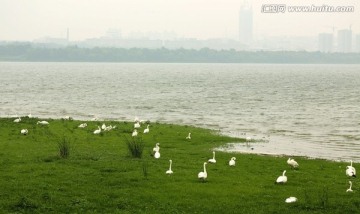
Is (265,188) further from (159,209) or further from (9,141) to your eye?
(9,141)

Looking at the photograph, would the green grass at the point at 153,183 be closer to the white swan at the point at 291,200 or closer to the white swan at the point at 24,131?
the white swan at the point at 291,200

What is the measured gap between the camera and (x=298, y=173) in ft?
86.3

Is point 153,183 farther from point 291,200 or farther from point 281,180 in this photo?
point 291,200

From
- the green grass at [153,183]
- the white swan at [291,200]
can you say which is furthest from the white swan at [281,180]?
the white swan at [291,200]

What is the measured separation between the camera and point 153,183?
22484 millimetres

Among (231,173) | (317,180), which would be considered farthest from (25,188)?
(317,180)

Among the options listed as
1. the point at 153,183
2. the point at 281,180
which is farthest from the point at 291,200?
the point at 153,183

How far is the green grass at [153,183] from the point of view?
19266 mm

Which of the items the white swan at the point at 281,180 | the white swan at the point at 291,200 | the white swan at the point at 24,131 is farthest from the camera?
the white swan at the point at 24,131

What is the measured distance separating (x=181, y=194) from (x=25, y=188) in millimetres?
6007

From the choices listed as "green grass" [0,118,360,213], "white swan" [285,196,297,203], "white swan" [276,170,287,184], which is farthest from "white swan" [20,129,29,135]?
"white swan" [285,196,297,203]

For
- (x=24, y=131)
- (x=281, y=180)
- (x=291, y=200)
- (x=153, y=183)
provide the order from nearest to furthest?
(x=291, y=200) → (x=153, y=183) → (x=281, y=180) → (x=24, y=131)

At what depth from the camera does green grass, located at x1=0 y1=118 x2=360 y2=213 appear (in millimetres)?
19266

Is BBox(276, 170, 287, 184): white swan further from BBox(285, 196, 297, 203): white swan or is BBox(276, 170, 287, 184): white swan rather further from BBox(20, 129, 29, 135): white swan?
BBox(20, 129, 29, 135): white swan
